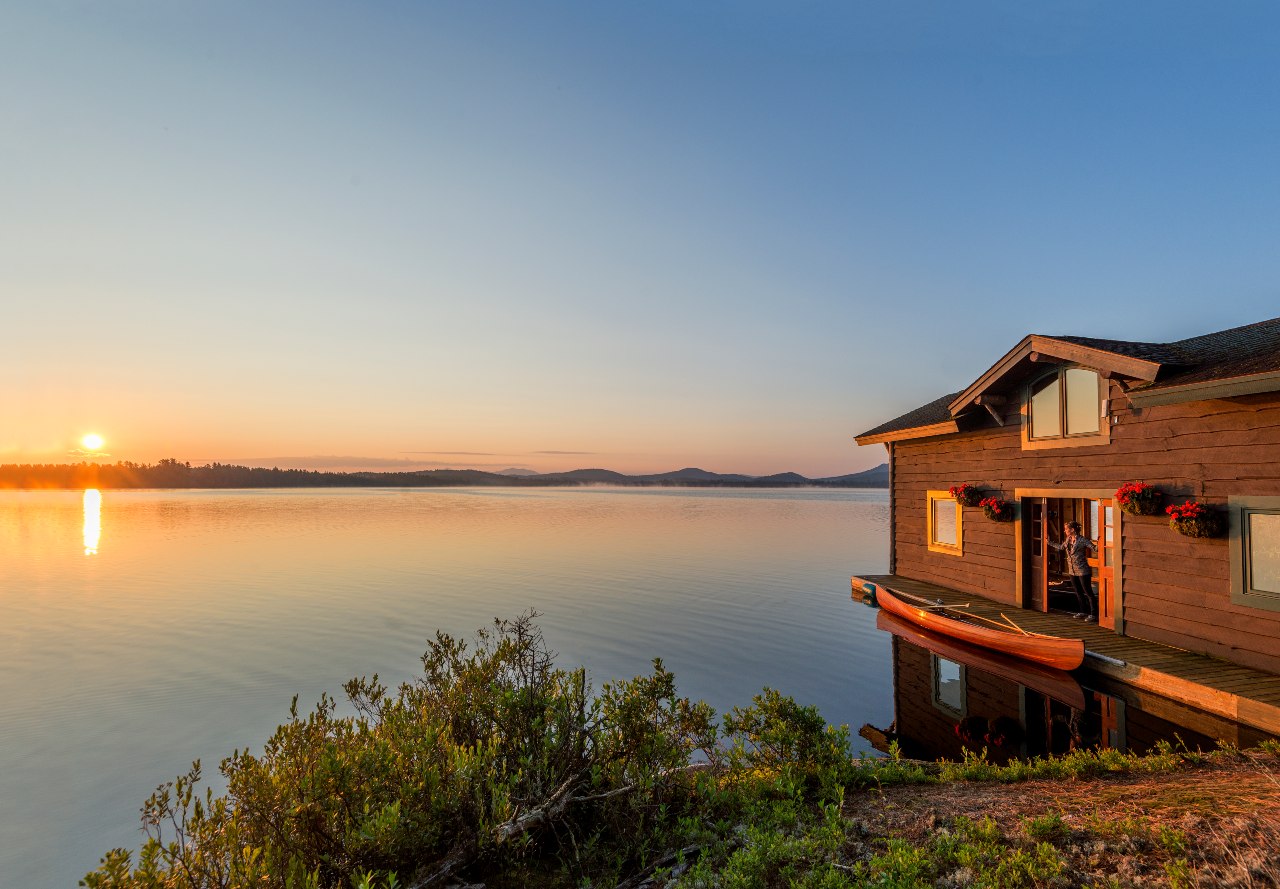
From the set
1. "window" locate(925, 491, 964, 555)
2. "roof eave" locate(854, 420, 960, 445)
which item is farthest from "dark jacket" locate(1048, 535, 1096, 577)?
"roof eave" locate(854, 420, 960, 445)

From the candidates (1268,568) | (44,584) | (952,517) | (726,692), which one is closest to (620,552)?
(952,517)

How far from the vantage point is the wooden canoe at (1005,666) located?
9.31 m

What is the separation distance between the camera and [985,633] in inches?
439

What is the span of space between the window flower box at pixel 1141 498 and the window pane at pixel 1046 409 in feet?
7.26

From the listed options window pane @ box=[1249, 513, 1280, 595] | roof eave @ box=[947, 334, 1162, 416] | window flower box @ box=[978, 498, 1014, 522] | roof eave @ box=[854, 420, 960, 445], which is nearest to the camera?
window pane @ box=[1249, 513, 1280, 595]

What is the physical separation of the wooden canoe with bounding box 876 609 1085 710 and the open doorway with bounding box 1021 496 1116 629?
88.9 inches

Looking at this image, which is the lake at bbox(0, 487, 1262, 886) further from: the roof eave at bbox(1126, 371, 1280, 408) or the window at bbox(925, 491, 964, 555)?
the roof eave at bbox(1126, 371, 1280, 408)

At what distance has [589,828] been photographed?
4.70 meters

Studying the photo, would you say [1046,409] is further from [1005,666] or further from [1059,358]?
[1005,666]

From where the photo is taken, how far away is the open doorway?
12023 mm

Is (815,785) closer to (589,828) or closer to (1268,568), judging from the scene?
(589,828)

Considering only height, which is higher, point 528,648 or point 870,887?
point 528,648

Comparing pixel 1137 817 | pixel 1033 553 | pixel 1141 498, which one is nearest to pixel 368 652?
pixel 1137 817

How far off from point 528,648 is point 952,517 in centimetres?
1349
